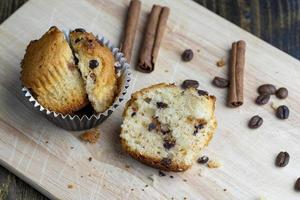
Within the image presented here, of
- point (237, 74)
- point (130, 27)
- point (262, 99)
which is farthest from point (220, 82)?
point (130, 27)

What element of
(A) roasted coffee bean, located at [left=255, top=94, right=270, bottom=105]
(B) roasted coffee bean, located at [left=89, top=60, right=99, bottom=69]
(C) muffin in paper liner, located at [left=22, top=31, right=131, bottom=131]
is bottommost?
(C) muffin in paper liner, located at [left=22, top=31, right=131, bottom=131]

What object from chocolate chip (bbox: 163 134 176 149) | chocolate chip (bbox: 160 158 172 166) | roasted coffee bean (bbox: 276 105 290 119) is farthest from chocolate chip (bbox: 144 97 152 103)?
roasted coffee bean (bbox: 276 105 290 119)

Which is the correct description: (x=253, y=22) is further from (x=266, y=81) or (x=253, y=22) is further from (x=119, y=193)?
(x=119, y=193)

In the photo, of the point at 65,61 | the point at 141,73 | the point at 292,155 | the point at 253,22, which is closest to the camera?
the point at 65,61

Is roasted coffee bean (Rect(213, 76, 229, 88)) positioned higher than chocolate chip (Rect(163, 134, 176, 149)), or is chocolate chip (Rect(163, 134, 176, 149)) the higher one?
roasted coffee bean (Rect(213, 76, 229, 88))

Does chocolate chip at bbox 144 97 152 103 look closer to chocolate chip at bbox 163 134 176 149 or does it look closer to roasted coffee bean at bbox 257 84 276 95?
chocolate chip at bbox 163 134 176 149

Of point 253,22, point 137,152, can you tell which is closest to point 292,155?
point 137,152

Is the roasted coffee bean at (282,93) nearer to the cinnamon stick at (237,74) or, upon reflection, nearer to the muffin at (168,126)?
the cinnamon stick at (237,74)
